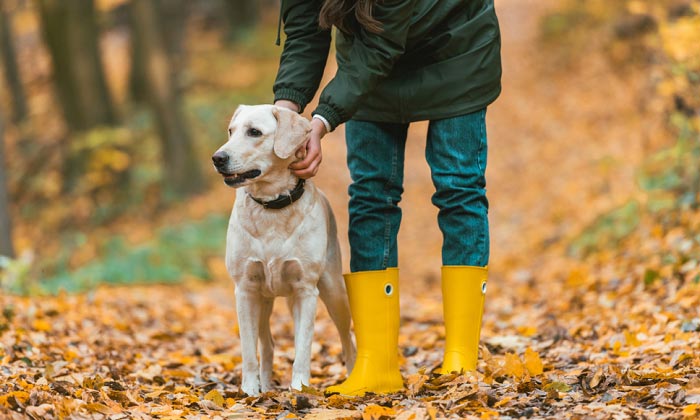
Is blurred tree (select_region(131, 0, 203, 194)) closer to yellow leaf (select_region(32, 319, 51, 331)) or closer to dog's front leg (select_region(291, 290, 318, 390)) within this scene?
yellow leaf (select_region(32, 319, 51, 331))

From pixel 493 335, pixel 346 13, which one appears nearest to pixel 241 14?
pixel 493 335

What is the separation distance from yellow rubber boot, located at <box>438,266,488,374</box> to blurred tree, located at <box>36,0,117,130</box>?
10.7 m

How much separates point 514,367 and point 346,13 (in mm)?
1817

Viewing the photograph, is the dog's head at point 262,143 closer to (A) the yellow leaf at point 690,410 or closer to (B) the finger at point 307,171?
(B) the finger at point 307,171

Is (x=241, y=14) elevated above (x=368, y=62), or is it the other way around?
(x=241, y=14)

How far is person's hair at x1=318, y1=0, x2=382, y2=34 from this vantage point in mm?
3566

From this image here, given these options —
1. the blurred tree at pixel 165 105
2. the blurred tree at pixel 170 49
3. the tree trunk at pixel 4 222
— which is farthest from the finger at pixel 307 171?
the blurred tree at pixel 170 49

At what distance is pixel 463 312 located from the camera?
153 inches

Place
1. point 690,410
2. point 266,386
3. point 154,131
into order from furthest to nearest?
point 154,131, point 266,386, point 690,410

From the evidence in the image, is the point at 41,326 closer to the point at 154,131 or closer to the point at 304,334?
the point at 304,334

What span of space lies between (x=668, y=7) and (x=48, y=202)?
10892 millimetres

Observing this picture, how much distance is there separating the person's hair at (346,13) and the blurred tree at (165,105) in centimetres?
955

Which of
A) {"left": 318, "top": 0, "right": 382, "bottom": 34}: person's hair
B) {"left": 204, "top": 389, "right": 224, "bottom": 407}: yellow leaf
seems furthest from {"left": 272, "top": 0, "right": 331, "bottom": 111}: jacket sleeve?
{"left": 204, "top": 389, "right": 224, "bottom": 407}: yellow leaf

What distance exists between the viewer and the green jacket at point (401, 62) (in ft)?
12.0
